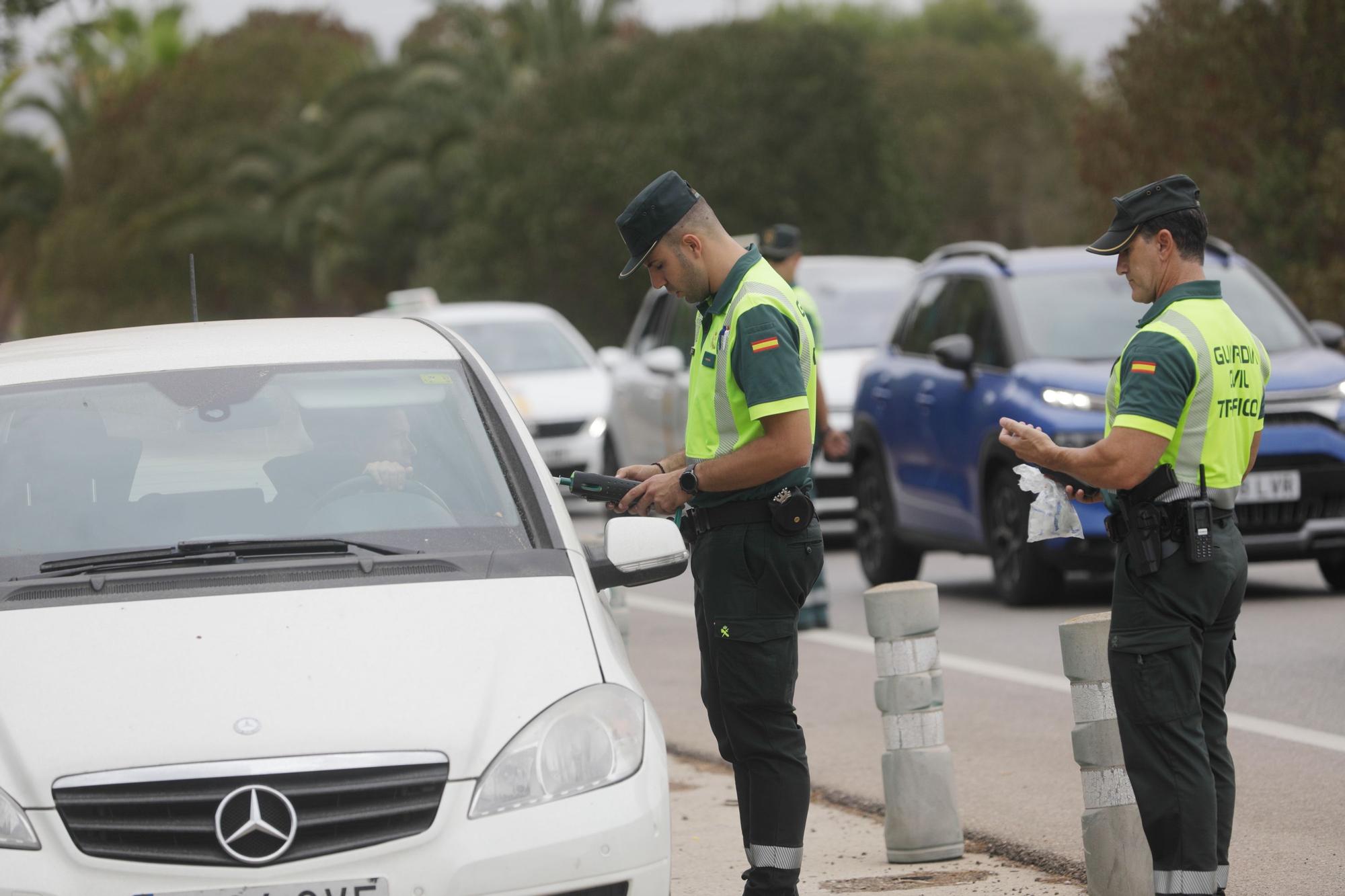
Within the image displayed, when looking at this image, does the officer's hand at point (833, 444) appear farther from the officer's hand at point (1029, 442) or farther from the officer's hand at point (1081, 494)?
the officer's hand at point (1029, 442)

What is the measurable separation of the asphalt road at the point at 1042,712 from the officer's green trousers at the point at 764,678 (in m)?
1.28

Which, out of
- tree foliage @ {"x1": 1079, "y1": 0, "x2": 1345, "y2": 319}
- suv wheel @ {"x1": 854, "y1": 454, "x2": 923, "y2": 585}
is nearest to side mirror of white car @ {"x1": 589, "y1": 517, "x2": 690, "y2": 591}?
suv wheel @ {"x1": 854, "y1": 454, "x2": 923, "y2": 585}

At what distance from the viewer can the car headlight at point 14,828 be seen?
151 inches

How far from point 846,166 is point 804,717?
40629 mm

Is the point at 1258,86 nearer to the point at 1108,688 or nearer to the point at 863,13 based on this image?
the point at 1108,688

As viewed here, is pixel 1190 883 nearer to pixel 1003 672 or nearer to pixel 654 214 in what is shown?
pixel 654 214

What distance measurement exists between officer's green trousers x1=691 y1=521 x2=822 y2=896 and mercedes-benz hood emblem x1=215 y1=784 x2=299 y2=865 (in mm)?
1559

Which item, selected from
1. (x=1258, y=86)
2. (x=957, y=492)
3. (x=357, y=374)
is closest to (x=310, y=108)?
(x=1258, y=86)

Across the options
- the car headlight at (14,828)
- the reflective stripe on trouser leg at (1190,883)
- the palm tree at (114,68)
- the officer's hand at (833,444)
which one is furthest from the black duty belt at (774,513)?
the palm tree at (114,68)

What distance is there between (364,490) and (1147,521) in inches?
72.9

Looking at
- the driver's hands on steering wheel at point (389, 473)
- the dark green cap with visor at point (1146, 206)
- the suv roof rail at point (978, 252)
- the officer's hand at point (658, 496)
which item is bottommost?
the officer's hand at point (658, 496)

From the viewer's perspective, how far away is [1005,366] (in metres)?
11.5

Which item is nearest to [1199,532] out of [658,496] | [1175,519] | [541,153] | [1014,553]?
[1175,519]

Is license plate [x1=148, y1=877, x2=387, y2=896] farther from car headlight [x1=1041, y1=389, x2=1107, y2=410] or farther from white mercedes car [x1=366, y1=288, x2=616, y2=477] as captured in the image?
white mercedes car [x1=366, y1=288, x2=616, y2=477]
